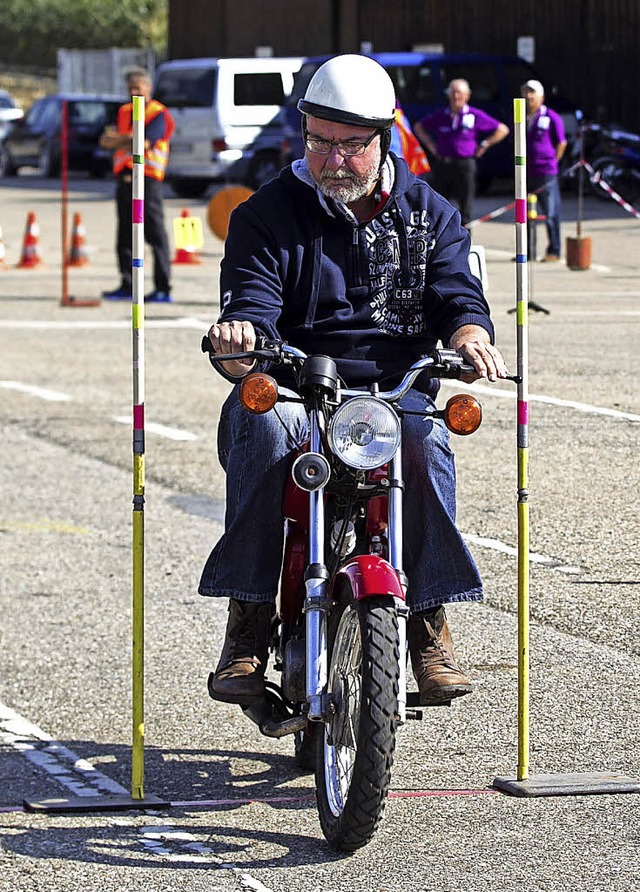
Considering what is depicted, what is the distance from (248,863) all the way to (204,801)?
0.55m

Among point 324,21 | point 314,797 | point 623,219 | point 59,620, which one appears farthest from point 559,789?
point 324,21

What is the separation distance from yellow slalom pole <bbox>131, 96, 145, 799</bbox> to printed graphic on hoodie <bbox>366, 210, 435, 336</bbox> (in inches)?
24.1

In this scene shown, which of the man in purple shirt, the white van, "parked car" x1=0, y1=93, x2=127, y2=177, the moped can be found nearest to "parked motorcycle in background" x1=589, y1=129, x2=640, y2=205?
the white van

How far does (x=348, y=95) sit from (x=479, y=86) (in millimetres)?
29004

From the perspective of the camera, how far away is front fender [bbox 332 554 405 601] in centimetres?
457

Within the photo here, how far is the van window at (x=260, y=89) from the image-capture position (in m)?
33.5

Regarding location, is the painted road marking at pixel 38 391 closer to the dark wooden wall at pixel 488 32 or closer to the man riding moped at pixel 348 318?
the man riding moped at pixel 348 318

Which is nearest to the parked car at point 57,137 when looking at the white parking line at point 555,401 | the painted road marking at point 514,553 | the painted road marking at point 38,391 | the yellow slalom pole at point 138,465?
the painted road marking at point 38,391

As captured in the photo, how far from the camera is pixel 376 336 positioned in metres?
5.14

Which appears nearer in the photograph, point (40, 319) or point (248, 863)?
point (248, 863)

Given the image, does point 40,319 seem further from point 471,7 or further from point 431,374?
point 471,7

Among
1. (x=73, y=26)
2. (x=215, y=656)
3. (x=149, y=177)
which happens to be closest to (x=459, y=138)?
(x=149, y=177)

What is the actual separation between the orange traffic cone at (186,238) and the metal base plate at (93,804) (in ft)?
57.1

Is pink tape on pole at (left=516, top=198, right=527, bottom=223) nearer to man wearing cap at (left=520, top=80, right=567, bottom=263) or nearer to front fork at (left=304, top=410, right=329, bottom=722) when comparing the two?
front fork at (left=304, top=410, right=329, bottom=722)
